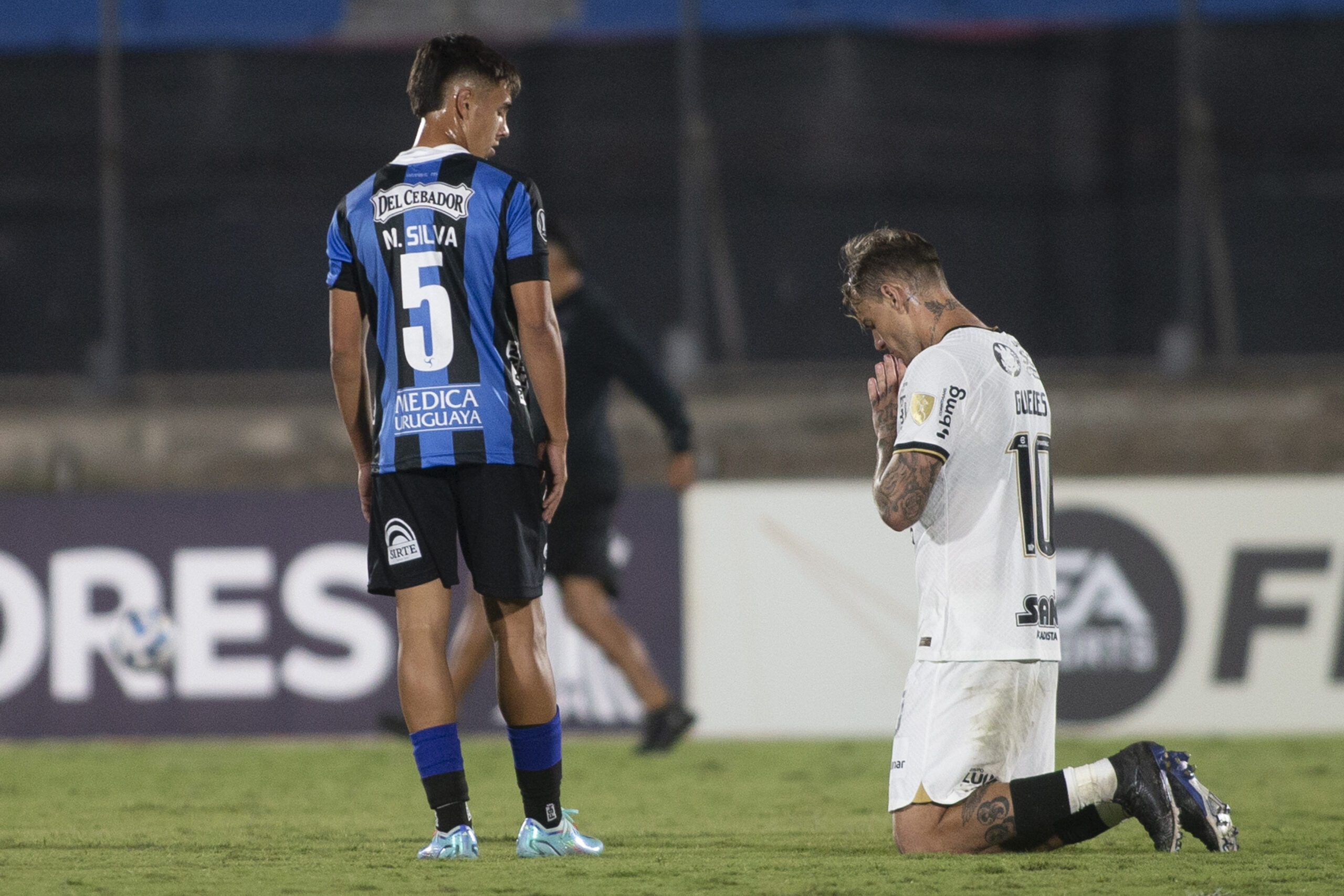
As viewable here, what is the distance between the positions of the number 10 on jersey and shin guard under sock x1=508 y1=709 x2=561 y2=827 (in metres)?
1.16

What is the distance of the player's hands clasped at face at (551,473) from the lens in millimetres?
3955

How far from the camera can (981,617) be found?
381 centimetres

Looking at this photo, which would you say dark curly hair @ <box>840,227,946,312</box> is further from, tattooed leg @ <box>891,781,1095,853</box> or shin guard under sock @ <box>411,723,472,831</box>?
shin guard under sock @ <box>411,723,472,831</box>

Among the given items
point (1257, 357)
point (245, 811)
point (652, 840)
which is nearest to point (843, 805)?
point (652, 840)

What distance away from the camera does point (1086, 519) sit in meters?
7.75

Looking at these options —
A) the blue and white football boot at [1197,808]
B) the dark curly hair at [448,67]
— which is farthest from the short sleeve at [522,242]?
the blue and white football boot at [1197,808]

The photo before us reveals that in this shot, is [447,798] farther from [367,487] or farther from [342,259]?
[342,259]

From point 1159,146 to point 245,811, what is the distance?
283 inches

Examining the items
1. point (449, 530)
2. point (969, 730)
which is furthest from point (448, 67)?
point (969, 730)

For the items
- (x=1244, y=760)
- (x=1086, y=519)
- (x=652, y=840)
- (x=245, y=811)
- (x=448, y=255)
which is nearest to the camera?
(x=448, y=255)

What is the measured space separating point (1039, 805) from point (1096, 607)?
13.5ft

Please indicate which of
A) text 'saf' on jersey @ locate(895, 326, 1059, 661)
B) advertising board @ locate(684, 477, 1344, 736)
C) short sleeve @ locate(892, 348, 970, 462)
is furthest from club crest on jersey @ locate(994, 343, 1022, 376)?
advertising board @ locate(684, 477, 1344, 736)

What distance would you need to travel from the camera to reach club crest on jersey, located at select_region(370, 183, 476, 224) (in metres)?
3.88

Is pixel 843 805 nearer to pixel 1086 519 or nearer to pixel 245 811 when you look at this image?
pixel 245 811
